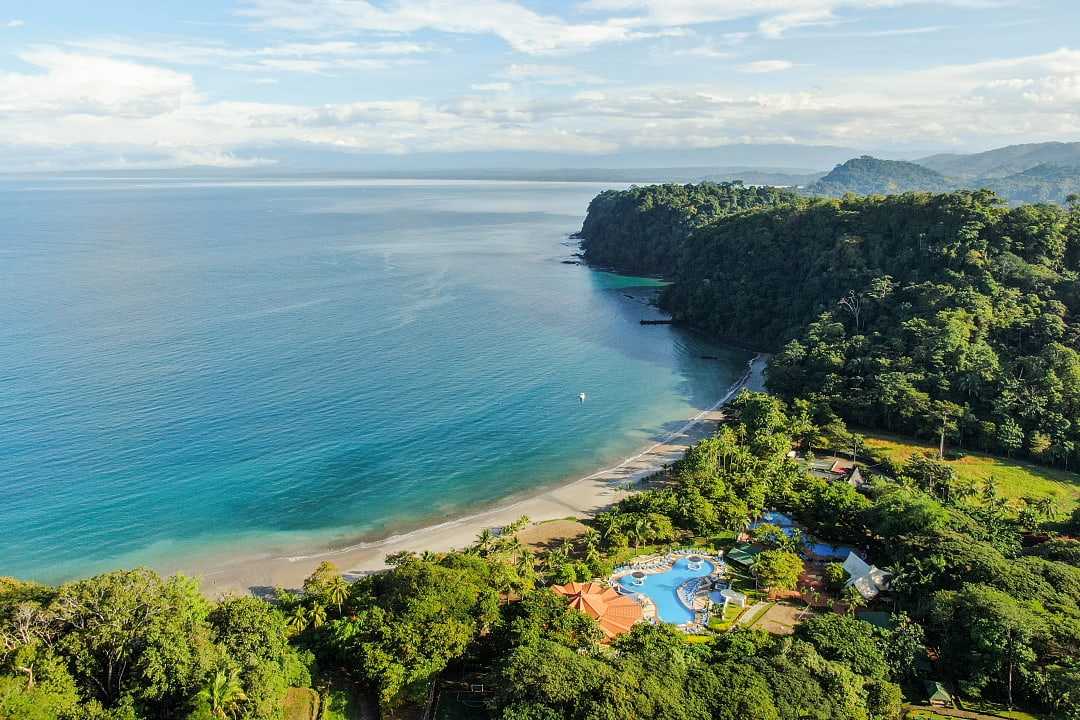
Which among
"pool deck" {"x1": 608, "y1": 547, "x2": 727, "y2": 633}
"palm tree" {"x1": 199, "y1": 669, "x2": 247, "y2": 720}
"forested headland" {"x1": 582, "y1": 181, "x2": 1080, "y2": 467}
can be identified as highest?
"forested headland" {"x1": 582, "y1": 181, "x2": 1080, "y2": 467}

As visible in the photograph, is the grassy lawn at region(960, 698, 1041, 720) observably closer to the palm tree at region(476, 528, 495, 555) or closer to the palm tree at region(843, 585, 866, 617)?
the palm tree at region(843, 585, 866, 617)

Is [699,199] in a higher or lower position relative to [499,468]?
higher

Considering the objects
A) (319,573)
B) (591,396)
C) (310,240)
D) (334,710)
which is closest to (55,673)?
(334,710)

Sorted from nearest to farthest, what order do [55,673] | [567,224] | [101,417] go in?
1. [55,673]
2. [101,417]
3. [567,224]

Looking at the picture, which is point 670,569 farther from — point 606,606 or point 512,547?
point 512,547

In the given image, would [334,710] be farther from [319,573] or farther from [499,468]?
[499,468]

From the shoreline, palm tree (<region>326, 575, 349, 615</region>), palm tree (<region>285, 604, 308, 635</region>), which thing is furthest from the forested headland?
palm tree (<region>285, 604, 308, 635</region>)
